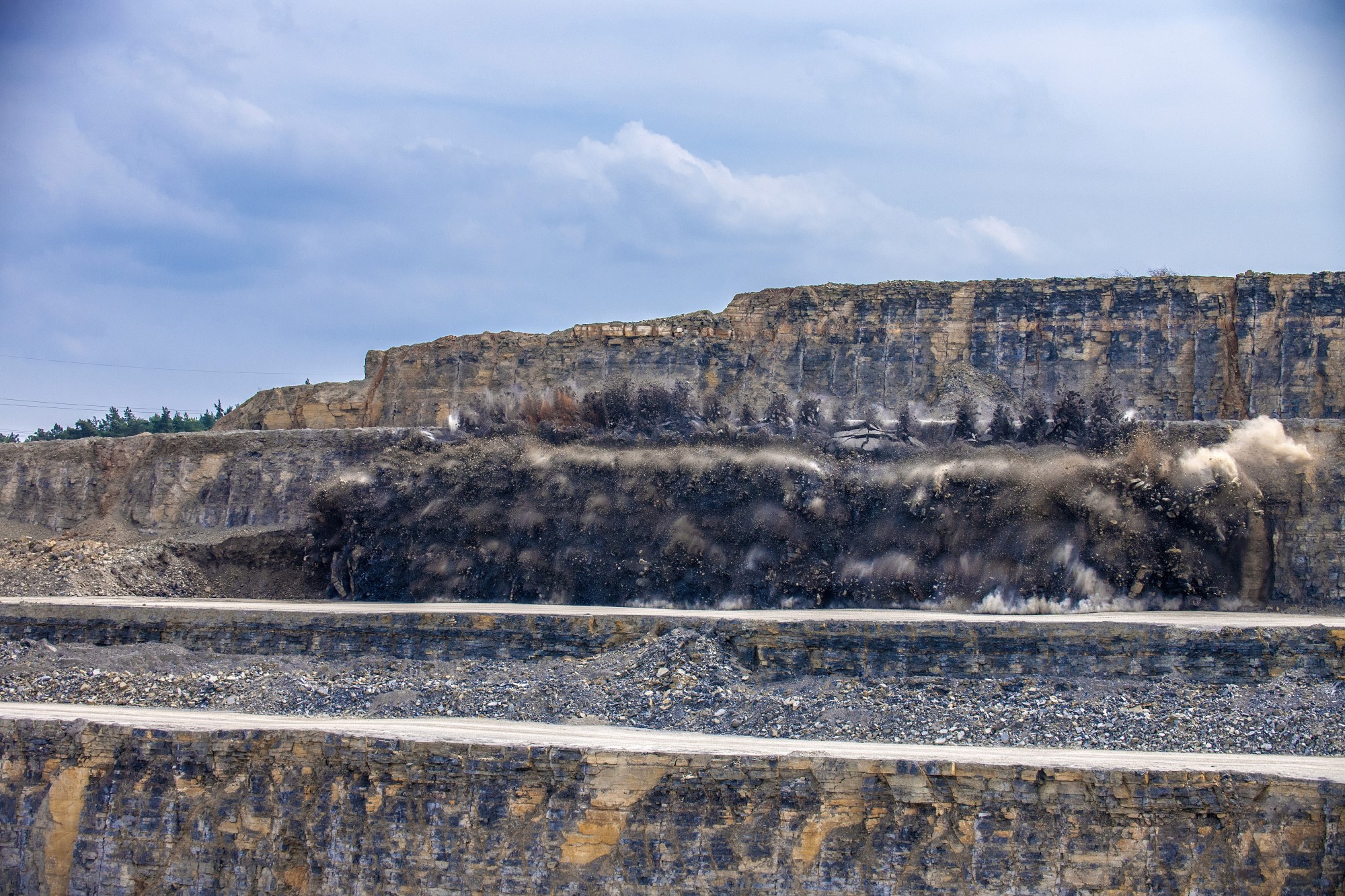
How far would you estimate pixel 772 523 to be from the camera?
19.5 metres

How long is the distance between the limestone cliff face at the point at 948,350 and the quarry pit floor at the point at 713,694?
9788 mm

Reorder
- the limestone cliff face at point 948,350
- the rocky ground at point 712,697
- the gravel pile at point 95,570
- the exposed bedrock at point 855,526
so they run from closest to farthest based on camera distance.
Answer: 1. the rocky ground at point 712,697
2. the exposed bedrock at point 855,526
3. the gravel pile at point 95,570
4. the limestone cliff face at point 948,350

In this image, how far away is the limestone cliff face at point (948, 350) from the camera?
2491 cm

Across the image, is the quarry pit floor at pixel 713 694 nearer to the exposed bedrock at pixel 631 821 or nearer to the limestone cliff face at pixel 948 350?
the exposed bedrock at pixel 631 821

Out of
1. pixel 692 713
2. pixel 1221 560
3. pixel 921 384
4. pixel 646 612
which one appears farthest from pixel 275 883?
pixel 921 384

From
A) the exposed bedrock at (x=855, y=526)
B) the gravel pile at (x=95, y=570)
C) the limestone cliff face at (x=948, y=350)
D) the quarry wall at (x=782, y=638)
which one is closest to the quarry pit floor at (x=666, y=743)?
the quarry wall at (x=782, y=638)

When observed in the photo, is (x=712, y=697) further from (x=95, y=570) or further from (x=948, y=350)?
(x=948, y=350)

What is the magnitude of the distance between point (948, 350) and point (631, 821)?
18.3 m

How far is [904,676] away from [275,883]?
6734 millimetres

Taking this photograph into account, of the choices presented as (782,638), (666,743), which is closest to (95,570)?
(782,638)

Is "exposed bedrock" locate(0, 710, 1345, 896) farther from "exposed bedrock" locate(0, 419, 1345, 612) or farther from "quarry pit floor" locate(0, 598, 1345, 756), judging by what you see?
"exposed bedrock" locate(0, 419, 1345, 612)

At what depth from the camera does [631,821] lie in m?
10.3

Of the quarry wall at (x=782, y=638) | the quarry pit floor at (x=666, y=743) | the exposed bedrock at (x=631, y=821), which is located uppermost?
the quarry wall at (x=782, y=638)

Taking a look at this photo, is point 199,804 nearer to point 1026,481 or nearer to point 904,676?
point 904,676
